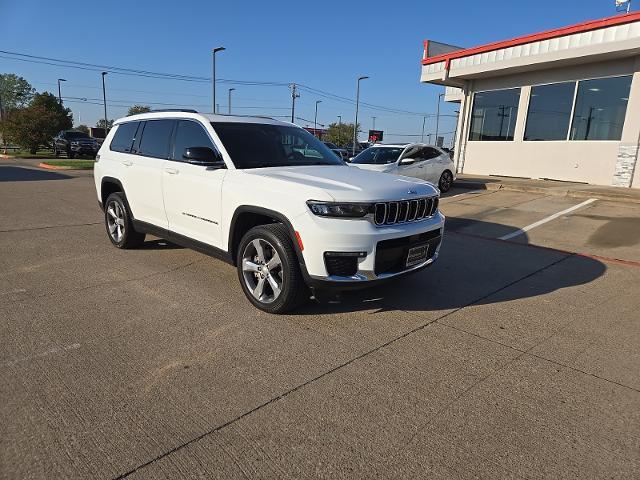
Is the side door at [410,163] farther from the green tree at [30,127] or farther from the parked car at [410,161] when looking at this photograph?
the green tree at [30,127]

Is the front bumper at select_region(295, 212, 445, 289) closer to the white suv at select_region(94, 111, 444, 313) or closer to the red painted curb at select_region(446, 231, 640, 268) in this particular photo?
the white suv at select_region(94, 111, 444, 313)

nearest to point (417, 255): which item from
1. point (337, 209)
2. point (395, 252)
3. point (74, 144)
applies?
point (395, 252)

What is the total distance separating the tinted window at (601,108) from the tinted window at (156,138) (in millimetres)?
13443

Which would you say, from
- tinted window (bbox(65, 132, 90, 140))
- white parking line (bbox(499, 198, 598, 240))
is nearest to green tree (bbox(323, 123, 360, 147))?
tinted window (bbox(65, 132, 90, 140))

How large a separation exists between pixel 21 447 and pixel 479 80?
1831 centimetres

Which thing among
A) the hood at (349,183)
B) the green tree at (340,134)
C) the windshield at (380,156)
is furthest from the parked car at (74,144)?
the green tree at (340,134)

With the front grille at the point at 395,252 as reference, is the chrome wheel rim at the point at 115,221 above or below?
below

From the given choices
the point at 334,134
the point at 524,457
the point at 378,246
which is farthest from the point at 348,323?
the point at 334,134

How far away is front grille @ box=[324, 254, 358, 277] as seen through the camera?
3.70 metres

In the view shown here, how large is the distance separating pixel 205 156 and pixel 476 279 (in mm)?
3361

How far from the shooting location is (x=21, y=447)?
2.33 metres

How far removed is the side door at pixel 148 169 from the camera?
→ 17.6 ft

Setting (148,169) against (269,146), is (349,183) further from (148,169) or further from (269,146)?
(148,169)

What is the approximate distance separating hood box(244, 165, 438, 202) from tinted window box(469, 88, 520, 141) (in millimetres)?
13826
